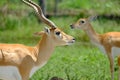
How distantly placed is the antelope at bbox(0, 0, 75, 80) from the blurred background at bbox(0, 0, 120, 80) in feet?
5.13

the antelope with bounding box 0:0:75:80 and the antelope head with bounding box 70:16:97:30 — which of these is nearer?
the antelope with bounding box 0:0:75:80

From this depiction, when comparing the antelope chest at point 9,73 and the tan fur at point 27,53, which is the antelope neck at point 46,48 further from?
the antelope chest at point 9,73

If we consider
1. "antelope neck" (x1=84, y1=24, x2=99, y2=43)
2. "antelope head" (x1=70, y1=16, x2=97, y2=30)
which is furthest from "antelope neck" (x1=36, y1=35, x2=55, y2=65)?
"antelope head" (x1=70, y1=16, x2=97, y2=30)

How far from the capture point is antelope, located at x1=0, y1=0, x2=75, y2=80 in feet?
23.2

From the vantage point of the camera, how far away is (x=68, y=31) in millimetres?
12109

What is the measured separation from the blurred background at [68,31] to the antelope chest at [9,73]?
6.30 feet

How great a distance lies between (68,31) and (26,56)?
491 cm

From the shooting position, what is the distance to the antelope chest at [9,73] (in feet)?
23.1

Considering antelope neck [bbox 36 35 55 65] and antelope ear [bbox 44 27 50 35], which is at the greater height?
antelope ear [bbox 44 27 50 35]

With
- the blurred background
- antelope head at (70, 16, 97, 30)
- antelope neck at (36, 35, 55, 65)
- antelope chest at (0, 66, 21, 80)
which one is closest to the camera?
antelope chest at (0, 66, 21, 80)

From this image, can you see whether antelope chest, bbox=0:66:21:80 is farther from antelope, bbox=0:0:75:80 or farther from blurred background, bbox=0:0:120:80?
blurred background, bbox=0:0:120:80

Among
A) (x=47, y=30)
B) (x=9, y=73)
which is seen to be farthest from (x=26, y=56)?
(x=47, y=30)

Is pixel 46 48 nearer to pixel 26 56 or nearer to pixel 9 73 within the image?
pixel 26 56

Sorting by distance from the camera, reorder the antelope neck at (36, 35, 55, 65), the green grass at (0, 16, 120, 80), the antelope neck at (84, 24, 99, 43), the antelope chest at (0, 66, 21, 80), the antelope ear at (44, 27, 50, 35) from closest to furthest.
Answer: the antelope chest at (0, 66, 21, 80) → the antelope ear at (44, 27, 50, 35) → the antelope neck at (36, 35, 55, 65) → the green grass at (0, 16, 120, 80) → the antelope neck at (84, 24, 99, 43)
